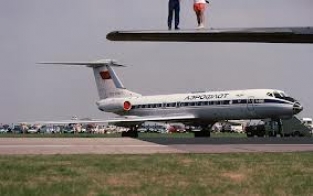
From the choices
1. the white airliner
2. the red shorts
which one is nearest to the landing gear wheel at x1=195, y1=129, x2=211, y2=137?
the white airliner

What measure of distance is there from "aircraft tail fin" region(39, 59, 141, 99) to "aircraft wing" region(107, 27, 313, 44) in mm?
24791

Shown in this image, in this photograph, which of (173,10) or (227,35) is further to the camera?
(227,35)

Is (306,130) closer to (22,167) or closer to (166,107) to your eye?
(166,107)

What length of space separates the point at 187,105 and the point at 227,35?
20.0 m

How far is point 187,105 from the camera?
136 feet

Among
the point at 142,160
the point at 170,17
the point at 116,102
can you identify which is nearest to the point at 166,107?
the point at 116,102

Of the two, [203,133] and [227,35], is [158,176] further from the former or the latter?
[203,133]

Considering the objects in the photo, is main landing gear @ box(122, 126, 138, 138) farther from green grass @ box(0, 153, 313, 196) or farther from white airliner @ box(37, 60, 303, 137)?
green grass @ box(0, 153, 313, 196)

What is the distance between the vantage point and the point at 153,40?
22.7m

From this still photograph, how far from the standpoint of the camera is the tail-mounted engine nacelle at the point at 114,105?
4509 centimetres

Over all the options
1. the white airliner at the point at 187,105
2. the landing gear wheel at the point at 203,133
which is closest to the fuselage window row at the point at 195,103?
the white airliner at the point at 187,105

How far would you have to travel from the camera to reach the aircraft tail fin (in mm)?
47656

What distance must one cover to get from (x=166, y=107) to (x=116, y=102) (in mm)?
4946

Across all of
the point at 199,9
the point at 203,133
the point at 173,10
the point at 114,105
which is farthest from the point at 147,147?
the point at 114,105
